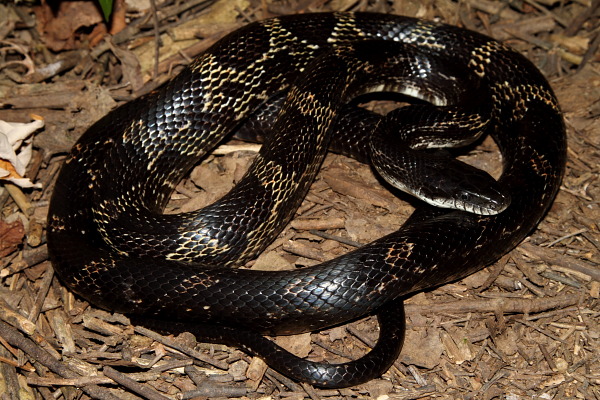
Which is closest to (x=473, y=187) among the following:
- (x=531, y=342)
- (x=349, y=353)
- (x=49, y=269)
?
(x=531, y=342)

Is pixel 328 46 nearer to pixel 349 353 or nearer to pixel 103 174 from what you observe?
pixel 103 174

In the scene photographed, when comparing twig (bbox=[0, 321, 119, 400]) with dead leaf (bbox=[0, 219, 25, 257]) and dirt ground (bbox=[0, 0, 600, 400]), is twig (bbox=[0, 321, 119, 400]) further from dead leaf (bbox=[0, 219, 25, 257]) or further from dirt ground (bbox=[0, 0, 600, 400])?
dead leaf (bbox=[0, 219, 25, 257])

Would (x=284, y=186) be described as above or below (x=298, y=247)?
above

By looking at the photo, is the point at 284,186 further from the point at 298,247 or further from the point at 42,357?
the point at 42,357

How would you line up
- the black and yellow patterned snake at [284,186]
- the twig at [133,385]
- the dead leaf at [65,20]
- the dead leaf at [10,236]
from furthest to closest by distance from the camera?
1. the dead leaf at [65,20]
2. the dead leaf at [10,236]
3. the black and yellow patterned snake at [284,186]
4. the twig at [133,385]

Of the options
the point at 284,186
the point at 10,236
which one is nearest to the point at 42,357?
the point at 10,236

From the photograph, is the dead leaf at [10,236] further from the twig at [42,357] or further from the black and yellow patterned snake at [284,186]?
the twig at [42,357]

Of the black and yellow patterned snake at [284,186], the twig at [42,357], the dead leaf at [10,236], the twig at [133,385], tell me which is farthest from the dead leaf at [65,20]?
the twig at [133,385]
